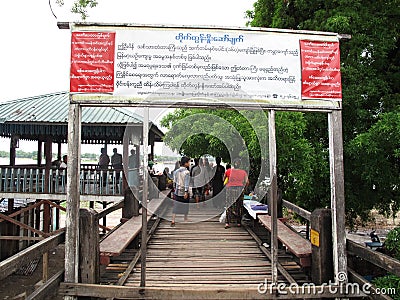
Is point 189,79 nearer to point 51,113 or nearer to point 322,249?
point 322,249

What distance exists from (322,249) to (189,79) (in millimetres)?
2629

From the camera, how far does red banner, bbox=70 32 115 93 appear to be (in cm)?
416

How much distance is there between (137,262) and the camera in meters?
5.43

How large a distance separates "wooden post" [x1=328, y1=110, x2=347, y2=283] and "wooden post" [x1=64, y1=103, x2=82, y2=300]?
3.06 meters

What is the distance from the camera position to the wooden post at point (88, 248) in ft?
14.1

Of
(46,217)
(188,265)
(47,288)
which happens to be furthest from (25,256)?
(46,217)

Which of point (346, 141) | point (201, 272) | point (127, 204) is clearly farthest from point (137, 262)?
point (346, 141)

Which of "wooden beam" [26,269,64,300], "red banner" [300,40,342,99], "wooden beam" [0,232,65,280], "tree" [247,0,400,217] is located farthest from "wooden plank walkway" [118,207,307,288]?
"tree" [247,0,400,217]

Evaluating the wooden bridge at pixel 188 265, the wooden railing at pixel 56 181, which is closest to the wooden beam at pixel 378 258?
the wooden bridge at pixel 188 265

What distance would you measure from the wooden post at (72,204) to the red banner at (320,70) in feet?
9.04

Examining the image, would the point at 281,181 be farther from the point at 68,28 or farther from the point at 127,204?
the point at 68,28

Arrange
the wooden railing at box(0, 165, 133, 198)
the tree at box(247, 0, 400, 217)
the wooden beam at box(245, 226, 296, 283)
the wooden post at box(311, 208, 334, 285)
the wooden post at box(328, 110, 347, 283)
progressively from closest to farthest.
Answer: the wooden post at box(328, 110, 347, 283) < the wooden post at box(311, 208, 334, 285) < the wooden beam at box(245, 226, 296, 283) < the tree at box(247, 0, 400, 217) < the wooden railing at box(0, 165, 133, 198)

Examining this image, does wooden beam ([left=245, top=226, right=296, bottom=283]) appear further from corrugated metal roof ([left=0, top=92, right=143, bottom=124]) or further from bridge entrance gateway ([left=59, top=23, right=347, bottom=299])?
corrugated metal roof ([left=0, top=92, right=143, bottom=124])

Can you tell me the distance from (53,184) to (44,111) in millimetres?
2333
